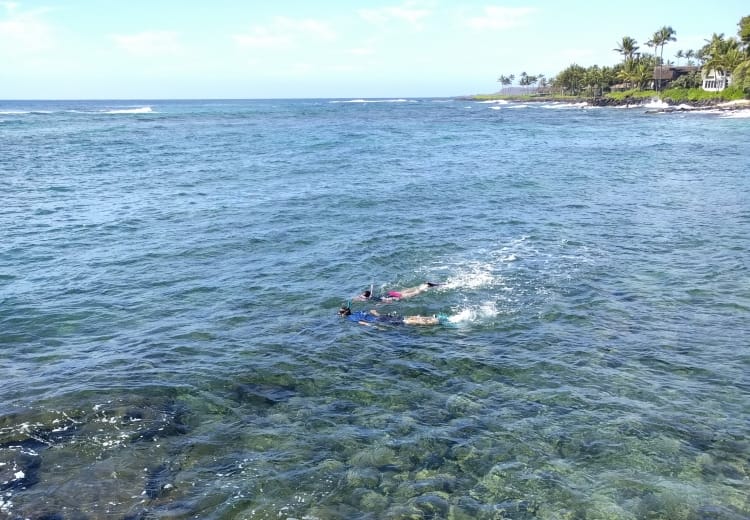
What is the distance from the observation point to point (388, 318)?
20.7 metres

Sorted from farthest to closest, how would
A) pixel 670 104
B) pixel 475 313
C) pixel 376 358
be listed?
pixel 670 104
pixel 475 313
pixel 376 358

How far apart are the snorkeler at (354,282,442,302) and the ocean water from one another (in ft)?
1.15

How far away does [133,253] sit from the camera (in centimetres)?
2878

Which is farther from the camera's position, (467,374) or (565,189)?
(565,189)

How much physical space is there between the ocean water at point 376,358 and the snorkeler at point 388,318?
13.8 inches

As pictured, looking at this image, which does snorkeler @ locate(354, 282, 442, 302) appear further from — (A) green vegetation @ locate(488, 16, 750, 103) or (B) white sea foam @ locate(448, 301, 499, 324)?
(A) green vegetation @ locate(488, 16, 750, 103)

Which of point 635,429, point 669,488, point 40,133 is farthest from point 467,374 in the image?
point 40,133

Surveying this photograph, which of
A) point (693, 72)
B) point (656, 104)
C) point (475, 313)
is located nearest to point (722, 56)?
point (656, 104)

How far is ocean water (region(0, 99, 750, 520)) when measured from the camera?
39.3 ft

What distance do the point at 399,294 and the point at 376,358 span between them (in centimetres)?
510

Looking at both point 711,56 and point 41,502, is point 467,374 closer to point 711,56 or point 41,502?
point 41,502

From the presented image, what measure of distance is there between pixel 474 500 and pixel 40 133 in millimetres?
102456

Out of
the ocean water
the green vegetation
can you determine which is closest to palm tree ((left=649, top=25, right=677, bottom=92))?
the green vegetation

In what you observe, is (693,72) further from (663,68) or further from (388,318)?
(388,318)
